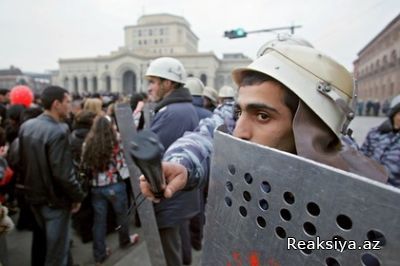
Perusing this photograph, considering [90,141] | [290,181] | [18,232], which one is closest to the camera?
[290,181]

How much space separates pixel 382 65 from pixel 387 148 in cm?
5080

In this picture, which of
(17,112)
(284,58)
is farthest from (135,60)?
(284,58)

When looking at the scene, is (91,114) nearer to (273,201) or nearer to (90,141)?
(90,141)

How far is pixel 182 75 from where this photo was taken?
3.48 meters

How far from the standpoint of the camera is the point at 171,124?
9.98ft

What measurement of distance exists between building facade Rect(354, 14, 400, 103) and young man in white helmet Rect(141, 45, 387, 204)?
38.8m

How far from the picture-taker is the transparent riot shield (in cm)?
58

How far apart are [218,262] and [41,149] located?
2.76m

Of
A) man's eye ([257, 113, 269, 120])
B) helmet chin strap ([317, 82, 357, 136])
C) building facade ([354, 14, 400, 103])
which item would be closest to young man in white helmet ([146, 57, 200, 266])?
man's eye ([257, 113, 269, 120])

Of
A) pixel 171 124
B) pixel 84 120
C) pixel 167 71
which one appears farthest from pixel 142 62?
pixel 171 124

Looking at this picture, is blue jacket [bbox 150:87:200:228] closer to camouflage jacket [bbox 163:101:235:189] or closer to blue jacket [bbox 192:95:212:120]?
blue jacket [bbox 192:95:212:120]

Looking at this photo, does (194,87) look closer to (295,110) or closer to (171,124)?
(171,124)

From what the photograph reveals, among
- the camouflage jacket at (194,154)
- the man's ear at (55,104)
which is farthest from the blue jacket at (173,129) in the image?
the camouflage jacket at (194,154)

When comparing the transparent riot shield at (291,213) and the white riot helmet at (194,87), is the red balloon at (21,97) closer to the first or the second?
the white riot helmet at (194,87)
